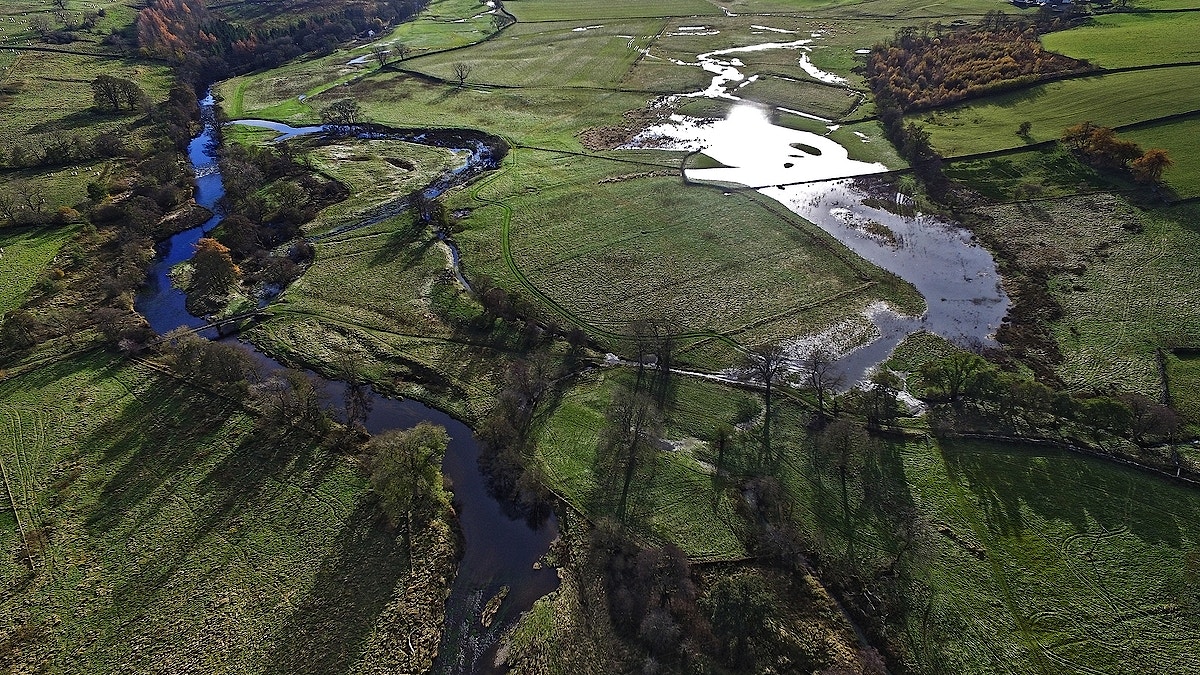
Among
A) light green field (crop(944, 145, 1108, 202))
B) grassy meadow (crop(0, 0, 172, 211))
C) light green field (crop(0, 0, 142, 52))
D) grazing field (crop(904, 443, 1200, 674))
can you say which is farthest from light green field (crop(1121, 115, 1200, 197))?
light green field (crop(0, 0, 142, 52))

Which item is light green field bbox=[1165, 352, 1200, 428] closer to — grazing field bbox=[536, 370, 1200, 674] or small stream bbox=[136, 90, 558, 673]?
grazing field bbox=[536, 370, 1200, 674]

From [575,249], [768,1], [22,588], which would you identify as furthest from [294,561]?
[768,1]

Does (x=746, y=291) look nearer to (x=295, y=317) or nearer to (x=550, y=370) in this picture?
(x=550, y=370)

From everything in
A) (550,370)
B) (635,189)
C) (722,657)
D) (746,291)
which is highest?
(635,189)

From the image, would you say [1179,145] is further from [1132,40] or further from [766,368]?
[766,368]

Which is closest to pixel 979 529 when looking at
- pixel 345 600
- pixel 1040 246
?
pixel 345 600
